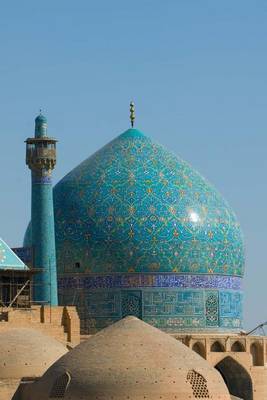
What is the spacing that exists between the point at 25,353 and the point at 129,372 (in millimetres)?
3882

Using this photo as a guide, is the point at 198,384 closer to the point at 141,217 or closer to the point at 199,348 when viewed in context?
the point at 199,348

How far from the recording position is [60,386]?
28.8 meters

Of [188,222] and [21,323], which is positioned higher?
[188,222]

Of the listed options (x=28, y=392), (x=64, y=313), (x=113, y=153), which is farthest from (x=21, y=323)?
(x=113, y=153)

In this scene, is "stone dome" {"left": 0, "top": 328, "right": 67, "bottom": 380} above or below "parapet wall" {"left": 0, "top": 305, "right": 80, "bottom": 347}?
below

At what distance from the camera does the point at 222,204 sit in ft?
146

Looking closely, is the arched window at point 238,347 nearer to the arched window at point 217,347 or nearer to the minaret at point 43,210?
the arched window at point 217,347

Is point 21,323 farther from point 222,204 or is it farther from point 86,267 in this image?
point 222,204

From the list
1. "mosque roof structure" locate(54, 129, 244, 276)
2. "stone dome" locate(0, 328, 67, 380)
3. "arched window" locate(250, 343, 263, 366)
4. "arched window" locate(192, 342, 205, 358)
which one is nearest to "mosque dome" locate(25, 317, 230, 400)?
"stone dome" locate(0, 328, 67, 380)

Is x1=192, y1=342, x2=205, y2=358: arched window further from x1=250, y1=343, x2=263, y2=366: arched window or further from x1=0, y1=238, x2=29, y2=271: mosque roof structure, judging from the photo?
x1=0, y1=238, x2=29, y2=271: mosque roof structure

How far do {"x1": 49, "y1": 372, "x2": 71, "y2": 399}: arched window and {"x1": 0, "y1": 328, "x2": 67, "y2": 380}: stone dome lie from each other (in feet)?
8.28

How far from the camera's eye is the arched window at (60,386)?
1129 inches

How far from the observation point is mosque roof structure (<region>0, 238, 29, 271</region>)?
37156mm

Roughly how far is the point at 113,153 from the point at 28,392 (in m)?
15.2
